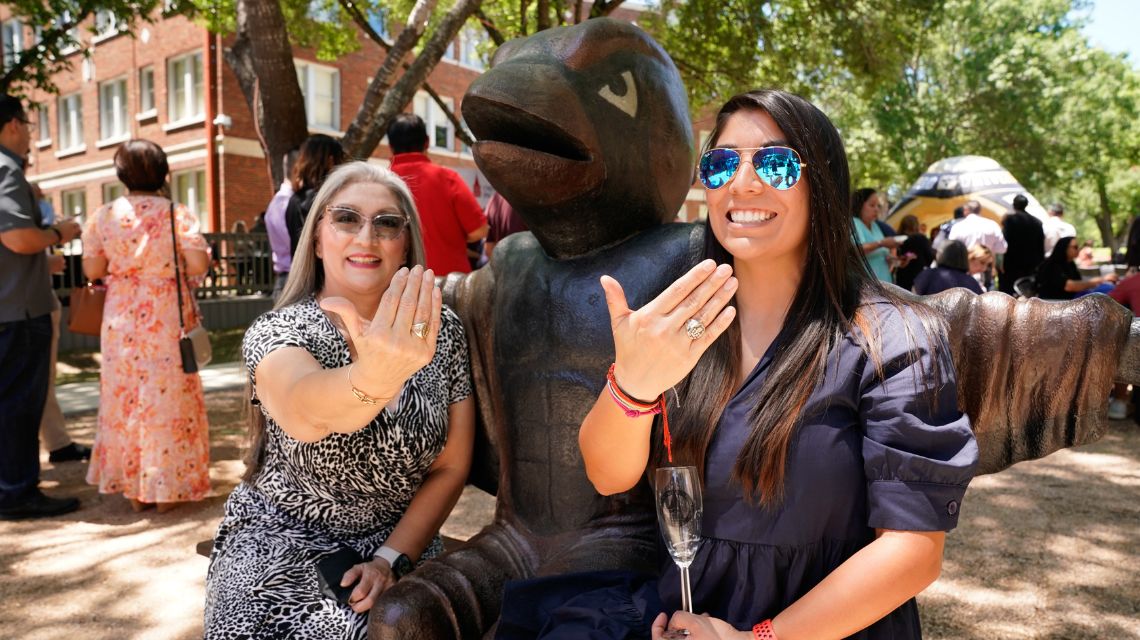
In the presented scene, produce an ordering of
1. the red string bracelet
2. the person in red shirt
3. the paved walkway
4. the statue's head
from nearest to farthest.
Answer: the red string bracelet → the statue's head → the person in red shirt → the paved walkway

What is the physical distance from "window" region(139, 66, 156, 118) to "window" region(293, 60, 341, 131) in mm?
3367

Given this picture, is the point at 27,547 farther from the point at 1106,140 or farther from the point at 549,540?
the point at 1106,140

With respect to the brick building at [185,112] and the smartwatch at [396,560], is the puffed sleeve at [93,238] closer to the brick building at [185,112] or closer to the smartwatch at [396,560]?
the smartwatch at [396,560]

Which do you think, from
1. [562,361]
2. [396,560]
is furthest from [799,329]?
[396,560]

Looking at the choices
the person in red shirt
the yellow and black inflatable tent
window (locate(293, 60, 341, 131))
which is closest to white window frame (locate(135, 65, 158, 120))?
window (locate(293, 60, 341, 131))

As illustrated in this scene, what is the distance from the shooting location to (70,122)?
71.6ft

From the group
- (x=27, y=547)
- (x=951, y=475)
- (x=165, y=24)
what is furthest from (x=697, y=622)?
(x=165, y=24)

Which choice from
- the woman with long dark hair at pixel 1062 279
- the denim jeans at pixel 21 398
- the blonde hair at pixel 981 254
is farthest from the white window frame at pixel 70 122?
the woman with long dark hair at pixel 1062 279

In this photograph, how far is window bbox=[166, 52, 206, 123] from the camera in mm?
17828

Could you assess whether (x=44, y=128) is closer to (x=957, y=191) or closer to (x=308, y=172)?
(x=957, y=191)

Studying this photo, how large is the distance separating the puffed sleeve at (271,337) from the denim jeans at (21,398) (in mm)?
2936

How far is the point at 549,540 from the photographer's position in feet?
6.79

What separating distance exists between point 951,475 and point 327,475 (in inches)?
56.1

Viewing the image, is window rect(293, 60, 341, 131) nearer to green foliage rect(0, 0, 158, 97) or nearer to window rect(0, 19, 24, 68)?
green foliage rect(0, 0, 158, 97)
